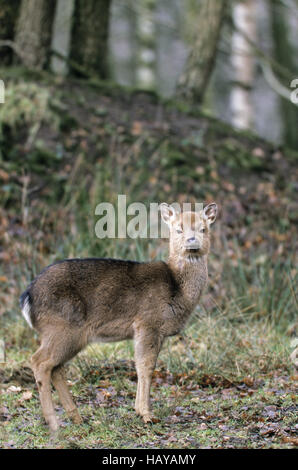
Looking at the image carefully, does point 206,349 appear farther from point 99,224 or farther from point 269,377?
point 99,224

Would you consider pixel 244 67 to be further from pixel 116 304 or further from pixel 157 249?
pixel 116 304

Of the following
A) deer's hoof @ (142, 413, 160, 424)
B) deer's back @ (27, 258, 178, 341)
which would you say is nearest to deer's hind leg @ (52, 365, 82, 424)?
deer's back @ (27, 258, 178, 341)

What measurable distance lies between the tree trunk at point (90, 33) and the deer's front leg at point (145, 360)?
828cm

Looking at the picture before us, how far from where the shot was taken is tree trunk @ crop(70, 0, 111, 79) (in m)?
12.6

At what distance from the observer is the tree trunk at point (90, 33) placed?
12648mm

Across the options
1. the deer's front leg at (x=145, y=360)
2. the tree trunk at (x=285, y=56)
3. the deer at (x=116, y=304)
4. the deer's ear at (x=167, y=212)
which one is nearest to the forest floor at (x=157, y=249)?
the deer's front leg at (x=145, y=360)

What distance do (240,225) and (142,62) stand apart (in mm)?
11404

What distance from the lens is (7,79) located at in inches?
462

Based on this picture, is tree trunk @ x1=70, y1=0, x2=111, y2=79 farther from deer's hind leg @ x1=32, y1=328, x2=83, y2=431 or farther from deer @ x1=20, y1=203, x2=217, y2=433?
deer's hind leg @ x1=32, y1=328, x2=83, y2=431

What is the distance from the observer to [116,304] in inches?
222

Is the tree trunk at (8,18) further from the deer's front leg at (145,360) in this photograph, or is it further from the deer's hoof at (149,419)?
the deer's hoof at (149,419)

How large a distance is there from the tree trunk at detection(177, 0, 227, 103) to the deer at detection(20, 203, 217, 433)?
7.99 m
